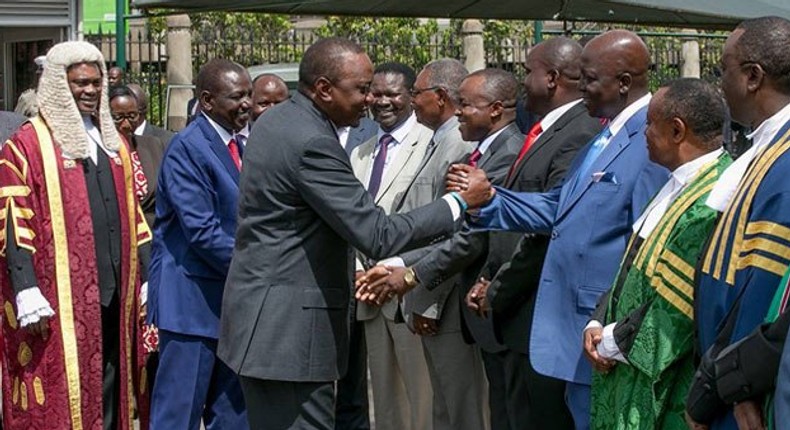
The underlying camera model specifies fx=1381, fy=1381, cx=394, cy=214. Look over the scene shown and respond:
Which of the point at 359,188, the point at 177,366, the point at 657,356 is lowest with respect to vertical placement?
the point at 177,366

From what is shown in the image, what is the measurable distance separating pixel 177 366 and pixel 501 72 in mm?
2192

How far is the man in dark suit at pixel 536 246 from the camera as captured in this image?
6.11 metres

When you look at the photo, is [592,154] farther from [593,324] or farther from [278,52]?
[278,52]

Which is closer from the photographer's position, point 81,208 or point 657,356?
point 657,356

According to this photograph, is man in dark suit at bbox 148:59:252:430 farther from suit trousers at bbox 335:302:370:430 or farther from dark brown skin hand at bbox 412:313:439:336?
dark brown skin hand at bbox 412:313:439:336

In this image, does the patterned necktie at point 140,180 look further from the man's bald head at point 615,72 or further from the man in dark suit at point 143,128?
the man's bald head at point 615,72

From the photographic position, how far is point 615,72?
555cm

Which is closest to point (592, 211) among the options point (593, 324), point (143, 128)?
point (593, 324)

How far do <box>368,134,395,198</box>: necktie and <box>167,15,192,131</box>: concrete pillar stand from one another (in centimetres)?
738

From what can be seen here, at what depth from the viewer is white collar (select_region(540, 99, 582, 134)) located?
249 inches

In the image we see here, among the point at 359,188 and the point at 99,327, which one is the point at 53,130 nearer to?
the point at 99,327

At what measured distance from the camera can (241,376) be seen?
5539 mm

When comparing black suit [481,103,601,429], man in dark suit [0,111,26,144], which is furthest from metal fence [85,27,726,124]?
black suit [481,103,601,429]

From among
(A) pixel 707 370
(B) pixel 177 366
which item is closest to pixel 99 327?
(B) pixel 177 366
